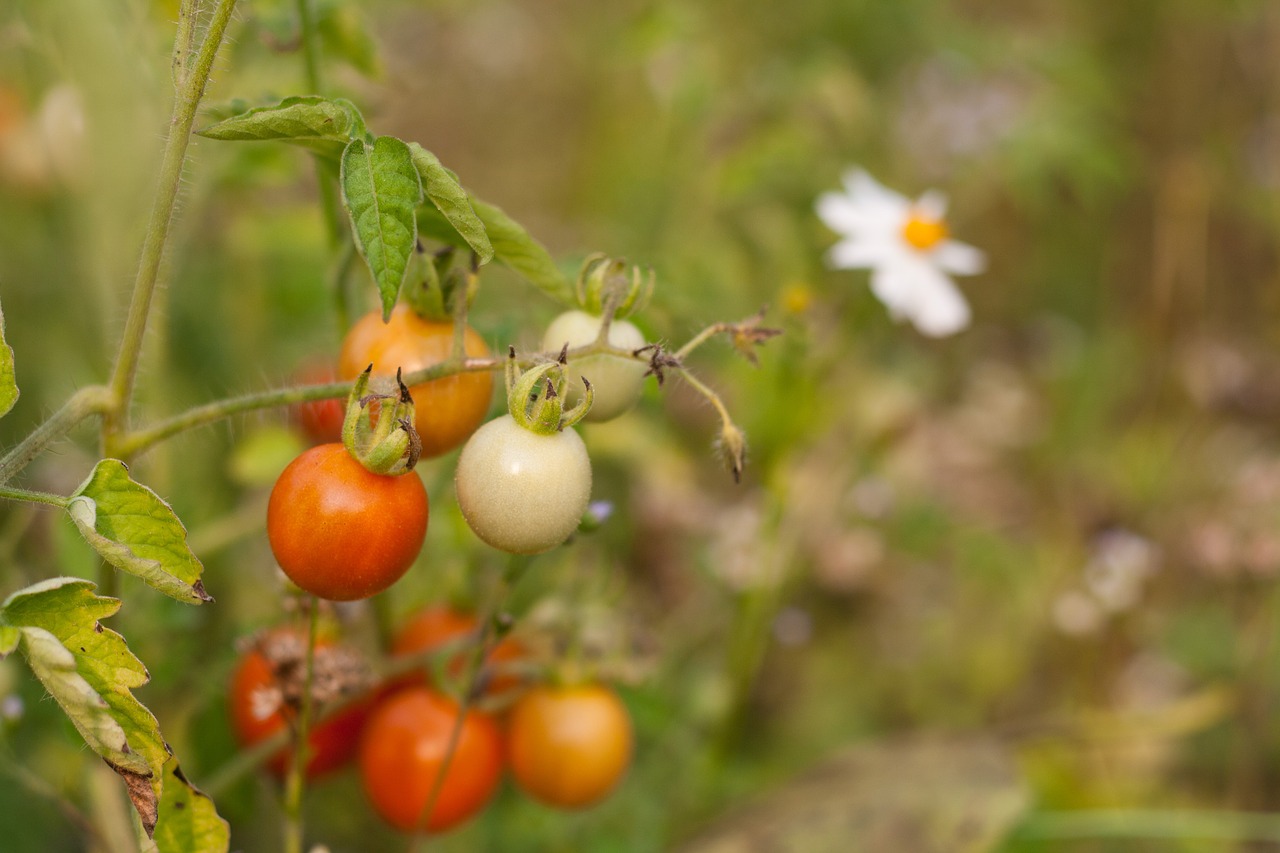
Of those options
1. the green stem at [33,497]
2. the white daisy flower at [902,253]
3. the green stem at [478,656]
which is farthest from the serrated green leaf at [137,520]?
the white daisy flower at [902,253]

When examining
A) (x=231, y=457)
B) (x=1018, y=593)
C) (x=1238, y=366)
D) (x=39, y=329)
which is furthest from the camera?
(x=1238, y=366)

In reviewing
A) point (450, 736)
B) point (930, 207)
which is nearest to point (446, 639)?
point (450, 736)

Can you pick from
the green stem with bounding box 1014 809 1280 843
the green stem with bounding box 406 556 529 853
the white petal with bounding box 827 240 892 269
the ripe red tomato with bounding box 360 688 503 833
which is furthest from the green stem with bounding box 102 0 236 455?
the green stem with bounding box 1014 809 1280 843

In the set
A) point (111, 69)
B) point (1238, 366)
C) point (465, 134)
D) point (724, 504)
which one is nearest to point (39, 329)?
point (111, 69)

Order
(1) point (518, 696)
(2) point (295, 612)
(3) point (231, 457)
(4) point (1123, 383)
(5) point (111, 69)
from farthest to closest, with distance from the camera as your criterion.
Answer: (4) point (1123, 383), (3) point (231, 457), (5) point (111, 69), (1) point (518, 696), (2) point (295, 612)

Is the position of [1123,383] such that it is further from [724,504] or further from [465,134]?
[465,134]

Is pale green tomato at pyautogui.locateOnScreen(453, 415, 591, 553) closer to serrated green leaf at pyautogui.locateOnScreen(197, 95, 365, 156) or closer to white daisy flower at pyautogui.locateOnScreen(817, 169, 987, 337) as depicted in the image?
serrated green leaf at pyautogui.locateOnScreen(197, 95, 365, 156)
